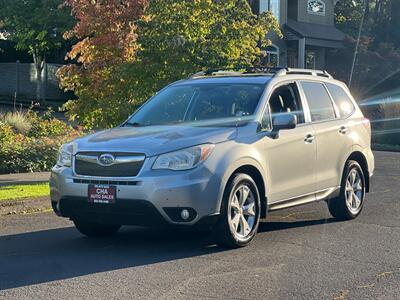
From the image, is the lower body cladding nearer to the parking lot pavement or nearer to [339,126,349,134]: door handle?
the parking lot pavement

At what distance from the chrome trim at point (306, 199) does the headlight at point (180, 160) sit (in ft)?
4.42

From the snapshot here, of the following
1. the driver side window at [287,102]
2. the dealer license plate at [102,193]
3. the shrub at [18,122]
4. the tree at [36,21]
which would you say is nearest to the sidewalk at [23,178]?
the shrub at [18,122]

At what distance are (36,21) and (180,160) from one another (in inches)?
991

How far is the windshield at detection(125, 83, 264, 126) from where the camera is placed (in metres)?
7.81

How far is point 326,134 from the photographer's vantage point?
8688 millimetres

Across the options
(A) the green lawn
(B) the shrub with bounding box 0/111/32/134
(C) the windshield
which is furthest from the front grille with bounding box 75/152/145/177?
(B) the shrub with bounding box 0/111/32/134

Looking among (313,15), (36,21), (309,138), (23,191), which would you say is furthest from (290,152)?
(313,15)

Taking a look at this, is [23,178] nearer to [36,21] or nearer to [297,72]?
[297,72]

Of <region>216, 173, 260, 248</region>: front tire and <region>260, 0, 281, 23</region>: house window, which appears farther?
<region>260, 0, 281, 23</region>: house window

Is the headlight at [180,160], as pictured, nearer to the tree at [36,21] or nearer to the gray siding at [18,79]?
the tree at [36,21]

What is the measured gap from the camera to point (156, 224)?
6777mm

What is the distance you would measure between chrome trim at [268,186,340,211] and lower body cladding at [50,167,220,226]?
1.20 meters

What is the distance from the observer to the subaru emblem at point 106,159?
6.87 metres

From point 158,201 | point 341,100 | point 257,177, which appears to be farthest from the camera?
point 341,100
